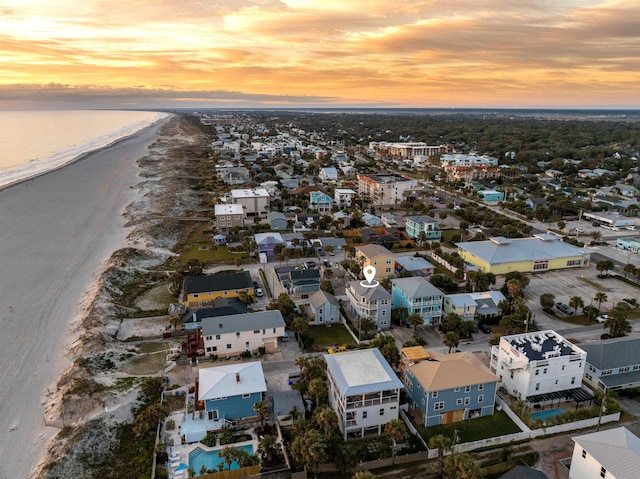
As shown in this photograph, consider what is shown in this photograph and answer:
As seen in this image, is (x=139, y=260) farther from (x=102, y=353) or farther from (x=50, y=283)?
(x=102, y=353)

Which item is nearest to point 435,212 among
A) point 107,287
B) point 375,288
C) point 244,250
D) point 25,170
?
point 244,250

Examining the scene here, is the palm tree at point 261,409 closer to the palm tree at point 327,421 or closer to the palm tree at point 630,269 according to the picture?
the palm tree at point 327,421

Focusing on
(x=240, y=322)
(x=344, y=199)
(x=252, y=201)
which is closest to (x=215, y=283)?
(x=240, y=322)

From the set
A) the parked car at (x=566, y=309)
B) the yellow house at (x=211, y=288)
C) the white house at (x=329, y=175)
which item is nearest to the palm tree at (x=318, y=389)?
the yellow house at (x=211, y=288)

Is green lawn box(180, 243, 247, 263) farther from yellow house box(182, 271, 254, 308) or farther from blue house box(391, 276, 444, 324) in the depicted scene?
blue house box(391, 276, 444, 324)

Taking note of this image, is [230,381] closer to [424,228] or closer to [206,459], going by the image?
[206,459]
